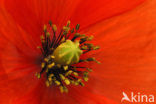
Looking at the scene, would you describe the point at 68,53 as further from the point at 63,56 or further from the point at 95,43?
the point at 95,43

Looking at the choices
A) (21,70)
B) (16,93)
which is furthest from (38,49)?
(16,93)

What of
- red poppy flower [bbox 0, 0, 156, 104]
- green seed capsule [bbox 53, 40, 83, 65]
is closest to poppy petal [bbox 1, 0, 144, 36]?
red poppy flower [bbox 0, 0, 156, 104]

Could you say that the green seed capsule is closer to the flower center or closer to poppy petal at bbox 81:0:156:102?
the flower center

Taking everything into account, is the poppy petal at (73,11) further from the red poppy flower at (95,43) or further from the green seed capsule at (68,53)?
the green seed capsule at (68,53)

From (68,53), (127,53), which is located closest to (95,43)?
(127,53)

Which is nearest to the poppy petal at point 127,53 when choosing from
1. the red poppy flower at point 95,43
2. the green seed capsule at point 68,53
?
the red poppy flower at point 95,43

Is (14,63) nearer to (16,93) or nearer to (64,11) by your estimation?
(16,93)
